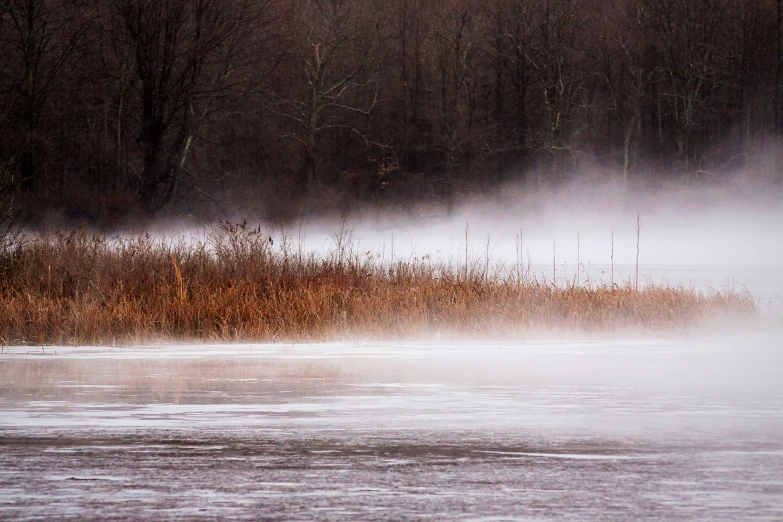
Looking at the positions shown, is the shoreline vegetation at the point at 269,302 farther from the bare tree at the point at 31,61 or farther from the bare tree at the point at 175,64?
the bare tree at the point at 175,64

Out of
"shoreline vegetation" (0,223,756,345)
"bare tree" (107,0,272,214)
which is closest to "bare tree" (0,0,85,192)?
"bare tree" (107,0,272,214)

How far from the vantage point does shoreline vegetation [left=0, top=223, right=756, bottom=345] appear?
12.8 m

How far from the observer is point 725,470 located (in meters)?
5.67

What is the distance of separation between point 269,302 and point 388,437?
284 inches

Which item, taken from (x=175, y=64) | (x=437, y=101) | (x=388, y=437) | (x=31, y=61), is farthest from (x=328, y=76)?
(x=388, y=437)

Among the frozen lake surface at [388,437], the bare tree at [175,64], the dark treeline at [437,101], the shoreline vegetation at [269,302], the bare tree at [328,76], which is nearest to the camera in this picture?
the frozen lake surface at [388,437]

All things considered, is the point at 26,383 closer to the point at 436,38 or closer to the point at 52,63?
the point at 52,63

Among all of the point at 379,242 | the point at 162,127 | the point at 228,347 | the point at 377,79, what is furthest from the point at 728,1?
the point at 228,347

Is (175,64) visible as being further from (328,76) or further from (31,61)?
(328,76)

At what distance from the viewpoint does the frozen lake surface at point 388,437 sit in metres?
4.95

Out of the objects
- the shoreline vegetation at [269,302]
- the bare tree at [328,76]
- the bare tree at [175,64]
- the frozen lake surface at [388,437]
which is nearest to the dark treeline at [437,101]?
the bare tree at [328,76]

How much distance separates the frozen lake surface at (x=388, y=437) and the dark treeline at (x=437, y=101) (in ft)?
85.2

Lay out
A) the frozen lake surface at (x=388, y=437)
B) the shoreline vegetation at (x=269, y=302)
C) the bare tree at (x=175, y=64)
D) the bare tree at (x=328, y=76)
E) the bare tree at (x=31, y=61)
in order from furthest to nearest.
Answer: the bare tree at (x=328, y=76), the bare tree at (x=175, y=64), the bare tree at (x=31, y=61), the shoreline vegetation at (x=269, y=302), the frozen lake surface at (x=388, y=437)

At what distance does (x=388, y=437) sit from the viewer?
656 cm
